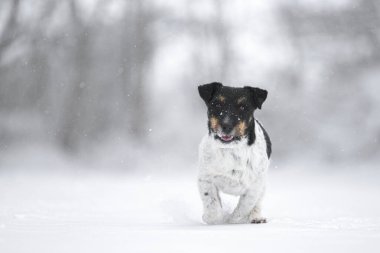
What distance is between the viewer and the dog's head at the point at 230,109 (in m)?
5.13

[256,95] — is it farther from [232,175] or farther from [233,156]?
[232,175]

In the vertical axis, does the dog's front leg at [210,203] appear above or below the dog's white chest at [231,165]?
below

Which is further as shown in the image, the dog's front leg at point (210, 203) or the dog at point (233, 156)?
the dog's front leg at point (210, 203)

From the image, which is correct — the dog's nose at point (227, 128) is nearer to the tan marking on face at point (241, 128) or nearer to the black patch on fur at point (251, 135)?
the tan marking on face at point (241, 128)

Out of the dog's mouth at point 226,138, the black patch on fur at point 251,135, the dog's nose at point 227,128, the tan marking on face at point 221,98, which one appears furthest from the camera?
the black patch on fur at point 251,135

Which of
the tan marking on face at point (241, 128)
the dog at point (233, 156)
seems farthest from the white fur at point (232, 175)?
the tan marking on face at point (241, 128)

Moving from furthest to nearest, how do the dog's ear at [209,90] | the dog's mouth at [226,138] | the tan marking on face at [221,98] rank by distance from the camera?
the dog's ear at [209,90] < the tan marking on face at [221,98] < the dog's mouth at [226,138]

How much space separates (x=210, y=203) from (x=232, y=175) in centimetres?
39

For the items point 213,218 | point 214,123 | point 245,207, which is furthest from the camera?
point 245,207

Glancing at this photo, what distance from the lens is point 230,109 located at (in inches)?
207

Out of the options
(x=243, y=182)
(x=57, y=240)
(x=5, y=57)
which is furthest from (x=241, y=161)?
(x=5, y=57)

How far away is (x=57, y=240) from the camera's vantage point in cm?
357

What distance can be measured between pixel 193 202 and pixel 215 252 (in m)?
4.74

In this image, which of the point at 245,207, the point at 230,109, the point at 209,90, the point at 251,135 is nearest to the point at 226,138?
the point at 230,109
